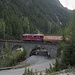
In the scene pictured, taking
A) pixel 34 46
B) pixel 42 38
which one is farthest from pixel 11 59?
pixel 42 38

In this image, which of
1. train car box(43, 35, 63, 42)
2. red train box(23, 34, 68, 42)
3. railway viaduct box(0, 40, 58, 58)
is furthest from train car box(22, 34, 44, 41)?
railway viaduct box(0, 40, 58, 58)

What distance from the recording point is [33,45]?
7869cm

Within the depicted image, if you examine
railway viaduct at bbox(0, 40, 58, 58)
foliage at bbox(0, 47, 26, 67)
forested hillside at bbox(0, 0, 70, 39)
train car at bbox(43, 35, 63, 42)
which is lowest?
foliage at bbox(0, 47, 26, 67)

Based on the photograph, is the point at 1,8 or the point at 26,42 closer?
the point at 26,42

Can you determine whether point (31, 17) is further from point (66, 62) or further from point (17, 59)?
point (66, 62)

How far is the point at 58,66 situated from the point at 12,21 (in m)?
91.0

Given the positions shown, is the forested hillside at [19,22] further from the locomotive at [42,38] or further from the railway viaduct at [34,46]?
the locomotive at [42,38]

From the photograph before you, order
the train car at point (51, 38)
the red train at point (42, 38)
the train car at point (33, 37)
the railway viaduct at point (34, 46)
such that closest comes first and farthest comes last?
the railway viaduct at point (34, 46), the train car at point (51, 38), the red train at point (42, 38), the train car at point (33, 37)

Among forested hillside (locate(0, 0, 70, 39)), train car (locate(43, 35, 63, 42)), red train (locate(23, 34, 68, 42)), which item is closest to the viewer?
train car (locate(43, 35, 63, 42))

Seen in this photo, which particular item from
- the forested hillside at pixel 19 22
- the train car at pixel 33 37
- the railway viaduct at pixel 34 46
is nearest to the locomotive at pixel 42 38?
the train car at pixel 33 37

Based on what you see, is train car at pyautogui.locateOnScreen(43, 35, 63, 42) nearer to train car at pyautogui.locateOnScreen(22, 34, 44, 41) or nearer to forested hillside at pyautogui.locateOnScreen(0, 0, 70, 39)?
train car at pyautogui.locateOnScreen(22, 34, 44, 41)

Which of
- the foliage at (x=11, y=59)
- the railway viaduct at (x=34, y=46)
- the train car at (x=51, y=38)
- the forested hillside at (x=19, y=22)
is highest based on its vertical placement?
the forested hillside at (x=19, y=22)

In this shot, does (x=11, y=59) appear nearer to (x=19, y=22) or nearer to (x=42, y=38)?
(x=42, y=38)

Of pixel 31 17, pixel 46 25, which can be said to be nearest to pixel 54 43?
pixel 46 25
